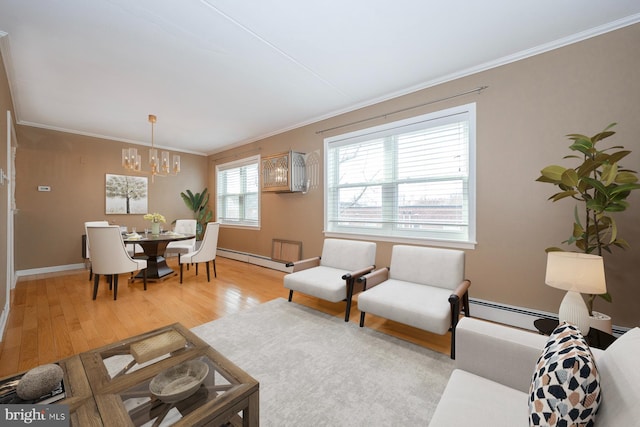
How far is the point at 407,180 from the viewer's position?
346 centimetres

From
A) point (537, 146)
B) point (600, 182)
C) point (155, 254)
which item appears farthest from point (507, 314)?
point (155, 254)

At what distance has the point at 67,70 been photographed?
2.91 metres

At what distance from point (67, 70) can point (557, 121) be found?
516 cm

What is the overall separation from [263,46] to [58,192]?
5194mm

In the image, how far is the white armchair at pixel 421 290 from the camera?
2152 mm

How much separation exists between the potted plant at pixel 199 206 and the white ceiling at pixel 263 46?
2.91 m

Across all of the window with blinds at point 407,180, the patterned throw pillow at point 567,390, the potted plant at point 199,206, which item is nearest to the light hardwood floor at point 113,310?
the window with blinds at point 407,180

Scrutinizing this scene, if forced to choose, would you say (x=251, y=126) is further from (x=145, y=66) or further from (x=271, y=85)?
(x=145, y=66)

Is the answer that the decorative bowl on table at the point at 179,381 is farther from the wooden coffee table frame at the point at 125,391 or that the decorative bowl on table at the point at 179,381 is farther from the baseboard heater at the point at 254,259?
the baseboard heater at the point at 254,259

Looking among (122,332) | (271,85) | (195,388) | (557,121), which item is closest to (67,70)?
(271,85)

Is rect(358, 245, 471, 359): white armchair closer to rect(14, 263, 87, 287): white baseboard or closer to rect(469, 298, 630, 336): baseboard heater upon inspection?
rect(469, 298, 630, 336): baseboard heater

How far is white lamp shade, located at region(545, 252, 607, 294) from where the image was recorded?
160cm

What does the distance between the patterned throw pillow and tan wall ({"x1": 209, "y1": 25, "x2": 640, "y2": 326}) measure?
2.17 meters

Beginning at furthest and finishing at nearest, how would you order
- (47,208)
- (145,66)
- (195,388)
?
(47,208) → (145,66) → (195,388)
